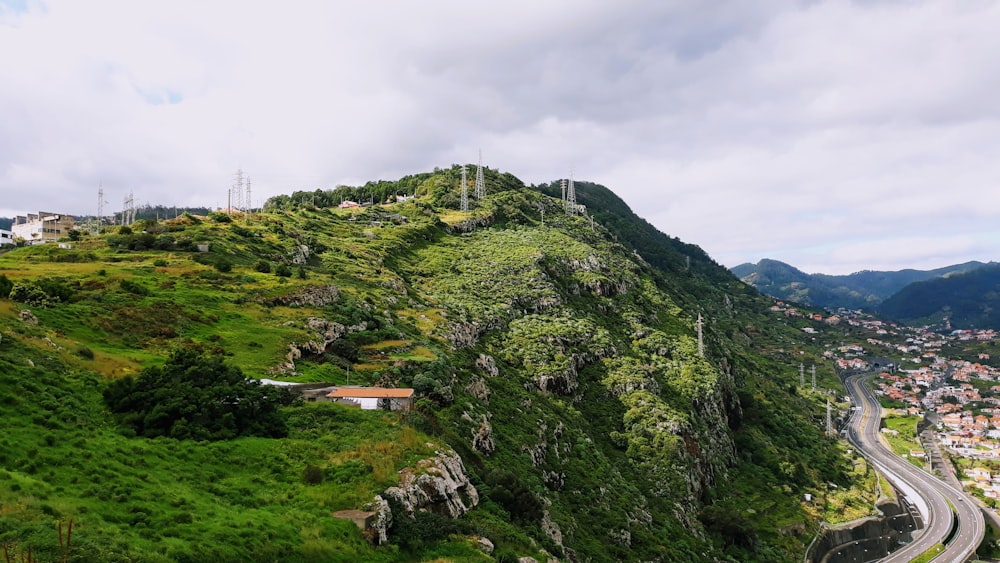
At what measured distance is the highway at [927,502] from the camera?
7788cm

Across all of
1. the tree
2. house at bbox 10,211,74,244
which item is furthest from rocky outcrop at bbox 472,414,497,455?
house at bbox 10,211,74,244

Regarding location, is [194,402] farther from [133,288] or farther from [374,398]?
[133,288]

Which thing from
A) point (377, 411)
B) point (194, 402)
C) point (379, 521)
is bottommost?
point (379, 521)

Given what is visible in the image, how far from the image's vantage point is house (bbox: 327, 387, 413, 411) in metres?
33.3

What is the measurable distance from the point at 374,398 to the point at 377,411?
2225 mm

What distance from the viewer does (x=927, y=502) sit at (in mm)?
94750

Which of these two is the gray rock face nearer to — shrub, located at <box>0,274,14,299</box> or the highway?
A: shrub, located at <box>0,274,14,299</box>

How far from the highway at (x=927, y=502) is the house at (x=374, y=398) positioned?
75057 mm

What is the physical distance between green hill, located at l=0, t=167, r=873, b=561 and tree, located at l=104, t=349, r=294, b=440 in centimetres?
10

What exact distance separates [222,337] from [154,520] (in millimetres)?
22014

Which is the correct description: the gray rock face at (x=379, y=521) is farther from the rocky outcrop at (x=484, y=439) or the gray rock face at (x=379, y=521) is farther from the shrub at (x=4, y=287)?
the shrub at (x=4, y=287)

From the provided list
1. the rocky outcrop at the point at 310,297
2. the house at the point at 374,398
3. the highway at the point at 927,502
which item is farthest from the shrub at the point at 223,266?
the highway at the point at 927,502

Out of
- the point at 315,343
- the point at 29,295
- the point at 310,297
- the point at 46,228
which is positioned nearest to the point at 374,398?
the point at 315,343

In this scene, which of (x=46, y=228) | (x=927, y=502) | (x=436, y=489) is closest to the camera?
(x=436, y=489)
